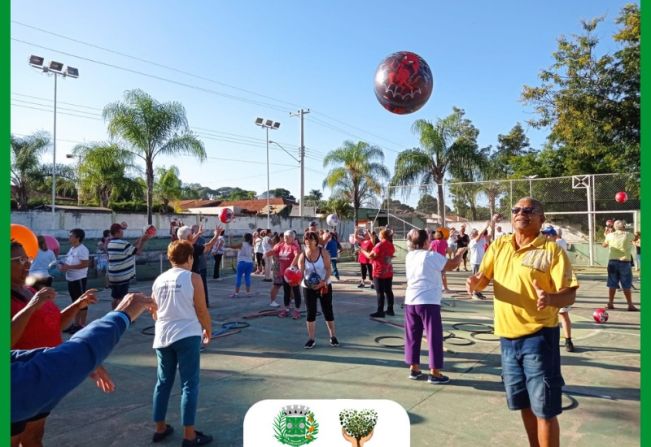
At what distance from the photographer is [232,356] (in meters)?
6.16

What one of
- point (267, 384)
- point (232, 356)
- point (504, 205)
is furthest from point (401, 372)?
point (504, 205)

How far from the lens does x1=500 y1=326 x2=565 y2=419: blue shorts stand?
300cm

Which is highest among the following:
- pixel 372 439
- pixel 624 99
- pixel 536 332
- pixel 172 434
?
pixel 624 99

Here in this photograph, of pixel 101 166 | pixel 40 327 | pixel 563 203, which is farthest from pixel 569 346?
pixel 101 166

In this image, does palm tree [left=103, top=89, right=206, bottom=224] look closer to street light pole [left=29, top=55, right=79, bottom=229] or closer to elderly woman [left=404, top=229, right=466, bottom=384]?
street light pole [left=29, top=55, right=79, bottom=229]

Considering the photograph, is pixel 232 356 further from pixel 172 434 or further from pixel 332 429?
pixel 332 429

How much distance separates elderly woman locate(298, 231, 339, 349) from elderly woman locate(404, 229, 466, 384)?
1477 millimetres

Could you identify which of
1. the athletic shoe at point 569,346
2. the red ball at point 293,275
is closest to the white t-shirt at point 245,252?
the red ball at point 293,275

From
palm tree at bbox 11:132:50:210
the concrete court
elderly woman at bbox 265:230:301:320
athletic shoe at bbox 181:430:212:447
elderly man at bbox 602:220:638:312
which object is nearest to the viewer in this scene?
athletic shoe at bbox 181:430:212:447

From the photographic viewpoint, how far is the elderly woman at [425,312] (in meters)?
5.07

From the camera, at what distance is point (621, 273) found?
877 centimetres

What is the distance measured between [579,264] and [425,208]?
679cm

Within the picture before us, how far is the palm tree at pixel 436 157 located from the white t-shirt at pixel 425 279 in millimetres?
18585

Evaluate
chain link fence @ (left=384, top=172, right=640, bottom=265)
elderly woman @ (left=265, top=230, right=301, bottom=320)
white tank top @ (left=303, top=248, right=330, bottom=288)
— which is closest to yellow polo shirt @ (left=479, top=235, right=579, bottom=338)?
→ white tank top @ (left=303, top=248, right=330, bottom=288)
